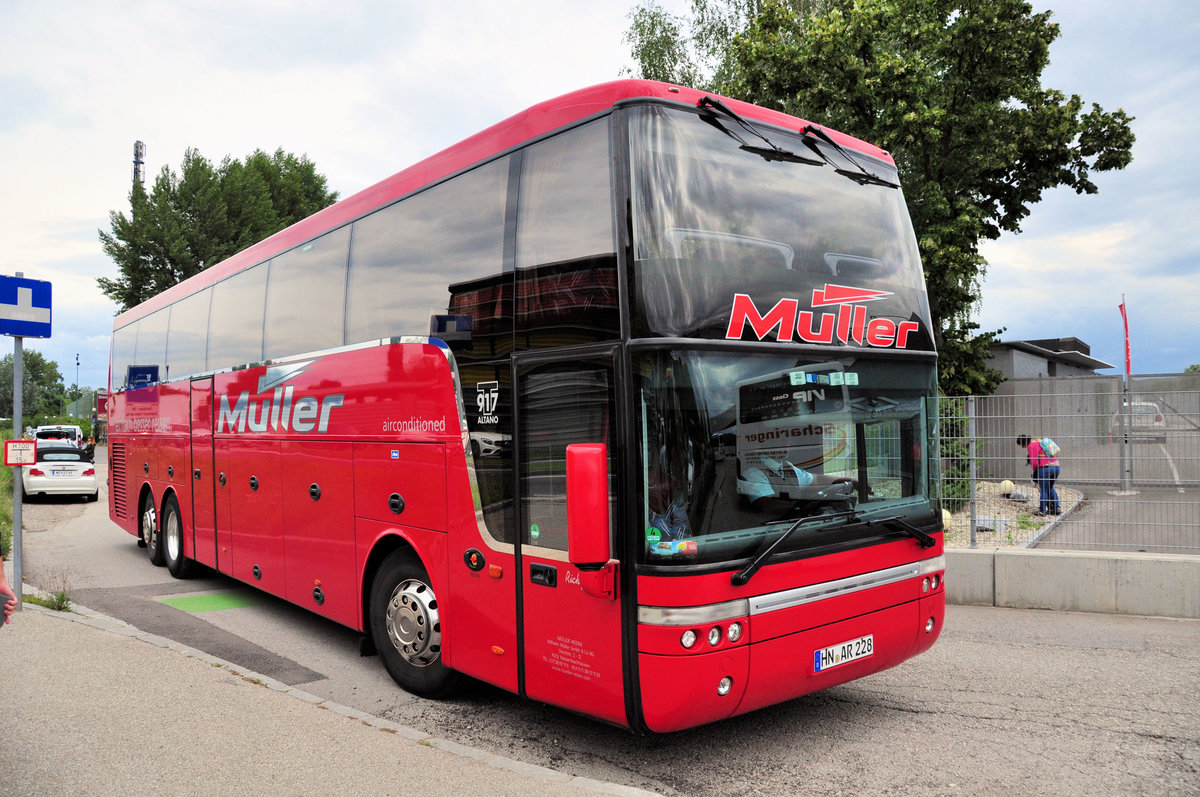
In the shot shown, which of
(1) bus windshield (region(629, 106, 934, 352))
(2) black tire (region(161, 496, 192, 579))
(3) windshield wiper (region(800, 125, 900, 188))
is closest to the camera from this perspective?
(1) bus windshield (region(629, 106, 934, 352))

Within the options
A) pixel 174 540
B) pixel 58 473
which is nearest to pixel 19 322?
pixel 174 540

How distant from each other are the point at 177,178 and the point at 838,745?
4854cm

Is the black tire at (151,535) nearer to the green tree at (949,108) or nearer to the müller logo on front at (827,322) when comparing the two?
the müller logo on front at (827,322)

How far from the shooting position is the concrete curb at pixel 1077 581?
8.10 m

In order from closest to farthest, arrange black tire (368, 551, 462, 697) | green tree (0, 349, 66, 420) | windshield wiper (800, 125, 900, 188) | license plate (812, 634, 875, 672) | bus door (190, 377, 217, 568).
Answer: license plate (812, 634, 875, 672) < windshield wiper (800, 125, 900, 188) < black tire (368, 551, 462, 697) < bus door (190, 377, 217, 568) < green tree (0, 349, 66, 420)

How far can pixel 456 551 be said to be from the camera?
5406 millimetres

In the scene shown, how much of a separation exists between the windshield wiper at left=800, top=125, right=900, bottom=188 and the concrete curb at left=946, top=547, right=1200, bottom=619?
16.1 feet

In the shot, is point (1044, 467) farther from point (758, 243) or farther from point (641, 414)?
point (641, 414)

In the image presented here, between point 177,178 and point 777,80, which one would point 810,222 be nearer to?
point 777,80

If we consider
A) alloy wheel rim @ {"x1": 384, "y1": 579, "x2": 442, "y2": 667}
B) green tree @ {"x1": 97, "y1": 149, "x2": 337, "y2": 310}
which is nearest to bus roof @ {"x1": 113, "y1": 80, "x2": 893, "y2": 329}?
alloy wheel rim @ {"x1": 384, "y1": 579, "x2": 442, "y2": 667}

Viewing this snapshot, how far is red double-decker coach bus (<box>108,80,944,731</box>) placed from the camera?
13.7 feet

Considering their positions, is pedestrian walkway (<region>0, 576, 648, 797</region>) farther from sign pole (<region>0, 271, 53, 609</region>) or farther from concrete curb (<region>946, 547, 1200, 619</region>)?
concrete curb (<region>946, 547, 1200, 619</region>)

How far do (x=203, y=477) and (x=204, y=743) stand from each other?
19.2ft

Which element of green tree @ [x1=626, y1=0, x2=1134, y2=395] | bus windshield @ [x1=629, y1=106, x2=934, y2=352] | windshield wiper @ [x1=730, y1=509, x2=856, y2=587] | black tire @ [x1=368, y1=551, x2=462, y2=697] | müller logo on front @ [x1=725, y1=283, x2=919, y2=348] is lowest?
black tire @ [x1=368, y1=551, x2=462, y2=697]
